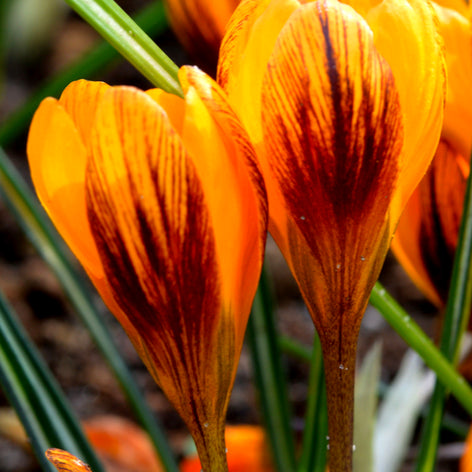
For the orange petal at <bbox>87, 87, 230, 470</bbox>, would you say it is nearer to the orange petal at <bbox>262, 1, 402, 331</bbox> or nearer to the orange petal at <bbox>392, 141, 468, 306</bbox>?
the orange petal at <bbox>262, 1, 402, 331</bbox>

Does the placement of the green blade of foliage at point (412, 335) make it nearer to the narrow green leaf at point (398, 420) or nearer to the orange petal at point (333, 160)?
the orange petal at point (333, 160)

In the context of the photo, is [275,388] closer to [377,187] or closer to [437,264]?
[437,264]

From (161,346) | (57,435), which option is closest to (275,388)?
(57,435)

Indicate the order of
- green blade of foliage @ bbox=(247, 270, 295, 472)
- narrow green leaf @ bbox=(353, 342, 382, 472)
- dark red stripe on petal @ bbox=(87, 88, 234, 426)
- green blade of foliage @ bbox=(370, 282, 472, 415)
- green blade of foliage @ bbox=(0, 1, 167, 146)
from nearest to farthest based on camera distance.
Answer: dark red stripe on petal @ bbox=(87, 88, 234, 426), green blade of foliage @ bbox=(370, 282, 472, 415), narrow green leaf @ bbox=(353, 342, 382, 472), green blade of foliage @ bbox=(247, 270, 295, 472), green blade of foliage @ bbox=(0, 1, 167, 146)

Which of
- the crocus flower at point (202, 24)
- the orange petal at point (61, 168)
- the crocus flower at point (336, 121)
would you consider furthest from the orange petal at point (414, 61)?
the crocus flower at point (202, 24)

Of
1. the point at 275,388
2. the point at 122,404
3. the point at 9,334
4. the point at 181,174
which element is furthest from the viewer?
the point at 122,404

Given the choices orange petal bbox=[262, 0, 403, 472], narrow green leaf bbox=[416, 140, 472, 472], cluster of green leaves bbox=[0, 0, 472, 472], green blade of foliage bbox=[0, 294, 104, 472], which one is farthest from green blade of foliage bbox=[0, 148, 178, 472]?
orange petal bbox=[262, 0, 403, 472]
